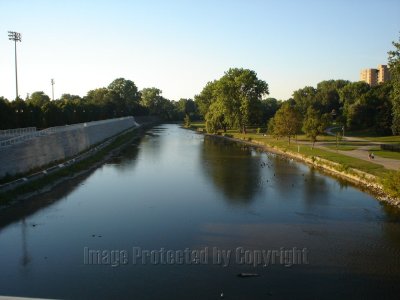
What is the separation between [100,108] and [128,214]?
3360 inches

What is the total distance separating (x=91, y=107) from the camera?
307 ft

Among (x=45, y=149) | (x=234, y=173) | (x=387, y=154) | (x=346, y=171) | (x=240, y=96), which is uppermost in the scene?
(x=240, y=96)

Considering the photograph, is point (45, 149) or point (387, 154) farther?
point (387, 154)

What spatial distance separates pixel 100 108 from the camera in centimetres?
10394

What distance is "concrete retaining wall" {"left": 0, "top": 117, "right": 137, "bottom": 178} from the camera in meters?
28.0

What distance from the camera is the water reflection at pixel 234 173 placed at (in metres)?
27.8

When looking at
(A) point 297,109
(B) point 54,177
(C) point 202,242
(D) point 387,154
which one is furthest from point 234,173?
(A) point 297,109

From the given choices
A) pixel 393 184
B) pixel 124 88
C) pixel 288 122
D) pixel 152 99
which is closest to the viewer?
pixel 393 184

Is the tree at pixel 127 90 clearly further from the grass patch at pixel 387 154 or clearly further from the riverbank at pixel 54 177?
the grass patch at pixel 387 154

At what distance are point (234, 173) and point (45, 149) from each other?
1680cm

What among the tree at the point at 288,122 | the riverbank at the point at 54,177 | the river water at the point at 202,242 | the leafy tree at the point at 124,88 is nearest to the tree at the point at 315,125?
the tree at the point at 288,122

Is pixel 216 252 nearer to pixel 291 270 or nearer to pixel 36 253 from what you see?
pixel 291 270

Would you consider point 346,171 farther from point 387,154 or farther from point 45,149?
point 45,149

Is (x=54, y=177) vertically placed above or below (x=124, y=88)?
below
